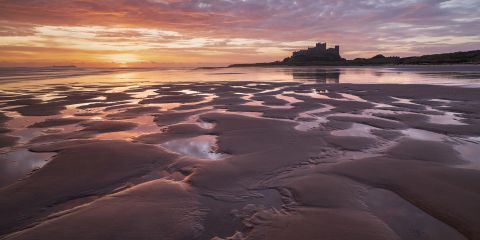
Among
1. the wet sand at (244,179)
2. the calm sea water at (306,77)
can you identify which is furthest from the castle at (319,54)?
the wet sand at (244,179)

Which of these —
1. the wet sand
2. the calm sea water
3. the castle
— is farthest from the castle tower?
the wet sand

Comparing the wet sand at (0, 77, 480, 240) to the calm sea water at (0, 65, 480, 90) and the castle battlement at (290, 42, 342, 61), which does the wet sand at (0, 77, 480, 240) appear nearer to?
the calm sea water at (0, 65, 480, 90)

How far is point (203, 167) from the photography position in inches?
213

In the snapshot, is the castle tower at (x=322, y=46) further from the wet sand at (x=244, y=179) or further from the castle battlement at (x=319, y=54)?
the wet sand at (x=244, y=179)

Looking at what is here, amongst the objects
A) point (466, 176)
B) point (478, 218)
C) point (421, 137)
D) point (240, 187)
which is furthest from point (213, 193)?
point (421, 137)

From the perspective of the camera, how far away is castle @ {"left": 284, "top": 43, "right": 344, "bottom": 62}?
118562 millimetres

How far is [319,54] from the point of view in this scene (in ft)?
397

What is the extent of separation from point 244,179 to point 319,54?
123 metres

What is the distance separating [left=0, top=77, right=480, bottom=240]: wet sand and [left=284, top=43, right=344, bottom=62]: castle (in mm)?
115121

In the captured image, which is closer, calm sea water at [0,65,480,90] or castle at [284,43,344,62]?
calm sea water at [0,65,480,90]

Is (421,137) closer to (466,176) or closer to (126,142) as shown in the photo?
(466,176)

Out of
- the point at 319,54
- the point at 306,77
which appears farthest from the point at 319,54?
the point at 306,77

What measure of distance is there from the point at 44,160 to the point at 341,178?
5450 millimetres

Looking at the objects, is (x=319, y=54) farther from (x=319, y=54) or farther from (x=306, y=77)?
(x=306, y=77)
